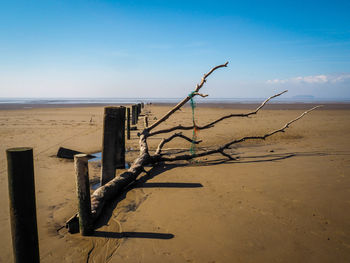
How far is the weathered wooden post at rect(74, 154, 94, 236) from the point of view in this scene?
10.6 feet

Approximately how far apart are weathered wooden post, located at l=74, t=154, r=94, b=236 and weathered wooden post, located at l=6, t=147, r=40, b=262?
93 centimetres

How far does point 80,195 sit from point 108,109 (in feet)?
7.55

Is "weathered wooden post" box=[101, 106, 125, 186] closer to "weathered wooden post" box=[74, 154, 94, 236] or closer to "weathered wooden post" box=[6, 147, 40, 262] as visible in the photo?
"weathered wooden post" box=[74, 154, 94, 236]

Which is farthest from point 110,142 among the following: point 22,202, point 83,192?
point 22,202

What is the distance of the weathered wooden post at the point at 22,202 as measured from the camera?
2.14 metres

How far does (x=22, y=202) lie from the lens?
2.19 metres

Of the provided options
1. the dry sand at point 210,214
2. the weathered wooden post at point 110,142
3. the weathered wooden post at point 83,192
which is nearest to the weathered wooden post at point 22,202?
the dry sand at point 210,214

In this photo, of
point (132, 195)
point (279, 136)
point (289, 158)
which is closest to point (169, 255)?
point (132, 195)

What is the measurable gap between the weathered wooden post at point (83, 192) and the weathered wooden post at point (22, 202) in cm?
93

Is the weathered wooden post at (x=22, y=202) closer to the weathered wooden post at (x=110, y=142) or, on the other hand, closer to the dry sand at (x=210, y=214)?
the dry sand at (x=210, y=214)

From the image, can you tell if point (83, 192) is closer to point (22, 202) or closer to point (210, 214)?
point (22, 202)

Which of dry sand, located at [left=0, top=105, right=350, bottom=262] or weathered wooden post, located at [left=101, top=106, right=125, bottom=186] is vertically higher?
weathered wooden post, located at [left=101, top=106, right=125, bottom=186]

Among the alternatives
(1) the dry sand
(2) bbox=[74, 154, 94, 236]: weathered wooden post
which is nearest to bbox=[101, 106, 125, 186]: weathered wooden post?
(1) the dry sand

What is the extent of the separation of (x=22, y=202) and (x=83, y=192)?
106 centimetres
